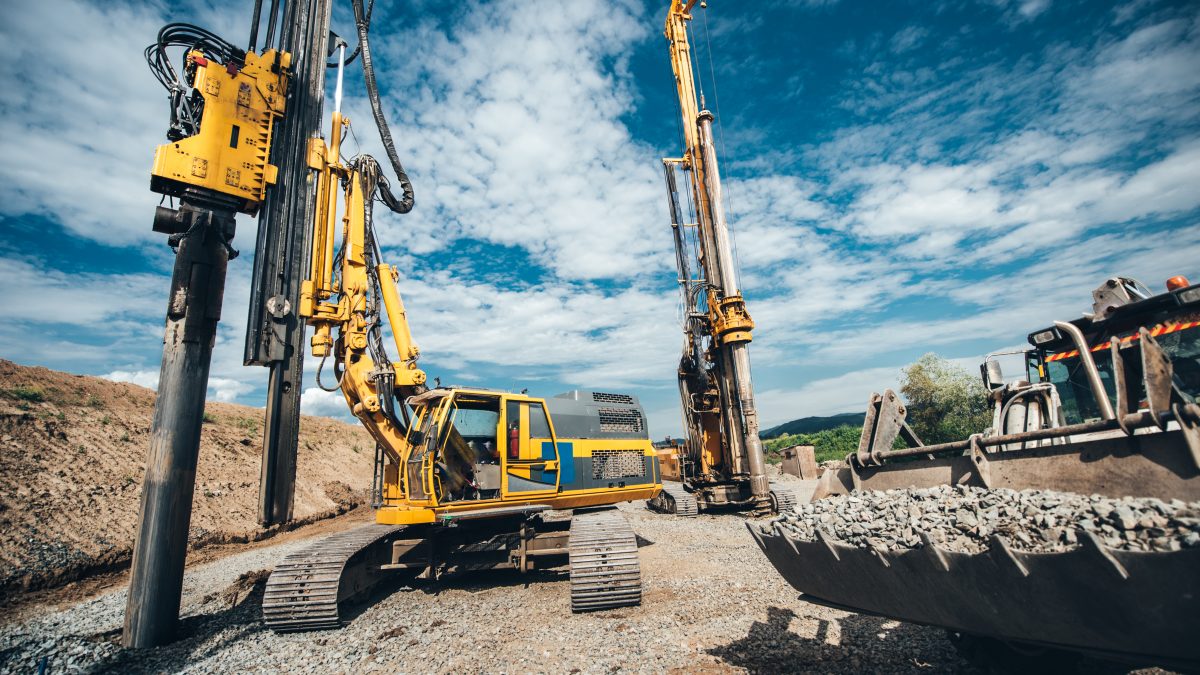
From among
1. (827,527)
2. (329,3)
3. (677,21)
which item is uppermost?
(677,21)

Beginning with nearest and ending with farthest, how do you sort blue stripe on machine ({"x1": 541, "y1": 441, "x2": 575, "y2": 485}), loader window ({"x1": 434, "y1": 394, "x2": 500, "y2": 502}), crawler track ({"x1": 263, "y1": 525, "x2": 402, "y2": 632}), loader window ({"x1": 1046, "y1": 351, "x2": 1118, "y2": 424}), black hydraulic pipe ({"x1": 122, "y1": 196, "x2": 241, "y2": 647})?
loader window ({"x1": 1046, "y1": 351, "x2": 1118, "y2": 424})
black hydraulic pipe ({"x1": 122, "y1": 196, "x2": 241, "y2": 647})
crawler track ({"x1": 263, "y1": 525, "x2": 402, "y2": 632})
loader window ({"x1": 434, "y1": 394, "x2": 500, "y2": 502})
blue stripe on machine ({"x1": 541, "y1": 441, "x2": 575, "y2": 485})

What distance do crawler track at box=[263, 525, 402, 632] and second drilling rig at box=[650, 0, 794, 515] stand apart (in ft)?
27.9

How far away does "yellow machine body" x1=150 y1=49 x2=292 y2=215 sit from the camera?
5.70m

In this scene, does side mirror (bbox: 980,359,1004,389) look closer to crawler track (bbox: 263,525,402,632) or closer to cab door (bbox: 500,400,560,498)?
cab door (bbox: 500,400,560,498)

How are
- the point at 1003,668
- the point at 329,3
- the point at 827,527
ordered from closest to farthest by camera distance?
1. the point at 827,527
2. the point at 1003,668
3. the point at 329,3

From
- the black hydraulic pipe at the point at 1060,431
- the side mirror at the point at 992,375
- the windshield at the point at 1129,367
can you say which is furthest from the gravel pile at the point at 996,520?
the side mirror at the point at 992,375

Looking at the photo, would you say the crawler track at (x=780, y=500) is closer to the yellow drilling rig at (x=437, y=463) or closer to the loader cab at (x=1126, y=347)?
the yellow drilling rig at (x=437, y=463)

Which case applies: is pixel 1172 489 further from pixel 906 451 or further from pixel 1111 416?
pixel 906 451

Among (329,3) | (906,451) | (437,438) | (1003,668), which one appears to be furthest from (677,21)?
(1003,668)

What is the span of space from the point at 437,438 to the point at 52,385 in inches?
691

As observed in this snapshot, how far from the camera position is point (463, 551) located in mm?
7250

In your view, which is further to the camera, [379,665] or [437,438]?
[437,438]

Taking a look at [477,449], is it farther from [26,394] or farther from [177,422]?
[26,394]

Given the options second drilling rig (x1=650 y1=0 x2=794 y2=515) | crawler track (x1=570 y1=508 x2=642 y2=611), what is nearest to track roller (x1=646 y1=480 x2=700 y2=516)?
second drilling rig (x1=650 y1=0 x2=794 y2=515)
